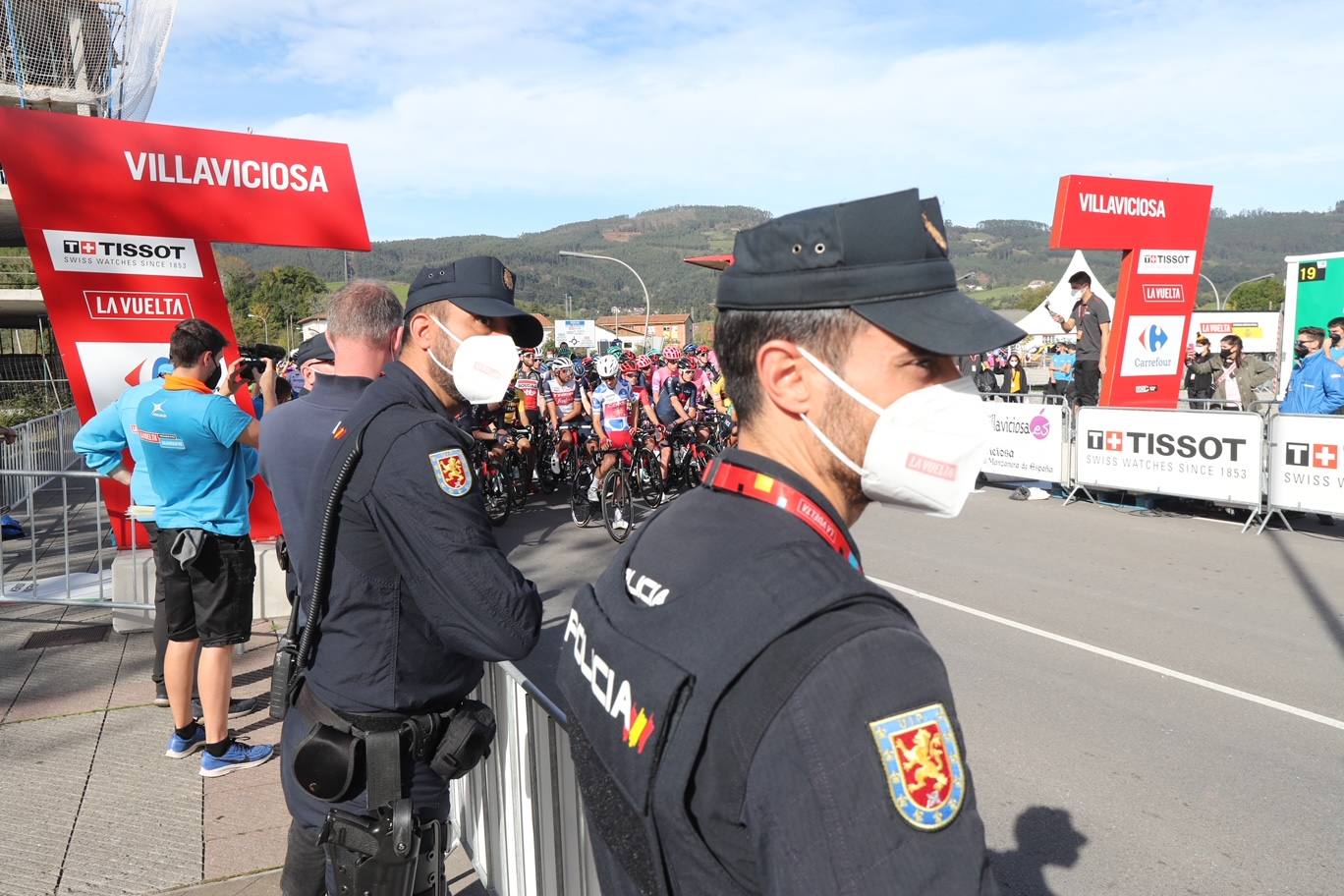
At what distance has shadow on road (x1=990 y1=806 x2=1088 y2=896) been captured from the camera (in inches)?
146

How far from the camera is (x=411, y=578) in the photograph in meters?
2.19

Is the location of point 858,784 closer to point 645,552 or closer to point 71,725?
point 645,552

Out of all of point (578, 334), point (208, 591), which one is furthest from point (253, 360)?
point (578, 334)

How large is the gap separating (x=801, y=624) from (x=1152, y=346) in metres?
14.1

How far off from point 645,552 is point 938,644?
19.3 ft

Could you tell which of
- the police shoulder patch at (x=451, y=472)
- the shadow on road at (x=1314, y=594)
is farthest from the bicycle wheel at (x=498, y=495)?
the police shoulder patch at (x=451, y=472)

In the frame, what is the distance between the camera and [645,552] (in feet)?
3.96

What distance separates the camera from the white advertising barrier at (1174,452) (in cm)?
1053

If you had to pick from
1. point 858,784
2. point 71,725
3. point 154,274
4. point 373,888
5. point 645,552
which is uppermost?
point 154,274

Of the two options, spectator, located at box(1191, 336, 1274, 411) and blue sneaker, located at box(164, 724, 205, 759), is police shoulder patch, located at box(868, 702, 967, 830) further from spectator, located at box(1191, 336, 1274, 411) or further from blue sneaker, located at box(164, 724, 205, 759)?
spectator, located at box(1191, 336, 1274, 411)

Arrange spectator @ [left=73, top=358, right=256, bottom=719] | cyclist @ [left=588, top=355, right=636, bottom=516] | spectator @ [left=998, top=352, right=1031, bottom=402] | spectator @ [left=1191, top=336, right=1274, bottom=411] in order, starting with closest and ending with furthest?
spectator @ [left=73, top=358, right=256, bottom=719]
cyclist @ [left=588, top=355, right=636, bottom=516]
spectator @ [left=1191, top=336, right=1274, bottom=411]
spectator @ [left=998, top=352, right=1031, bottom=402]

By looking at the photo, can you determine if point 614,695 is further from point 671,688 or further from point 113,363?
point 113,363

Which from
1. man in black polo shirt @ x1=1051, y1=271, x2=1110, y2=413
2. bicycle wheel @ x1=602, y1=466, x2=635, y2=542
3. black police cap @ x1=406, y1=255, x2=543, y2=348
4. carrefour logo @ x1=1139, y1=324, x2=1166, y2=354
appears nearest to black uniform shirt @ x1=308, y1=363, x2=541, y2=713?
black police cap @ x1=406, y1=255, x2=543, y2=348

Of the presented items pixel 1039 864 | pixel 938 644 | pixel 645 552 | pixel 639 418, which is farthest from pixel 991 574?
pixel 645 552
